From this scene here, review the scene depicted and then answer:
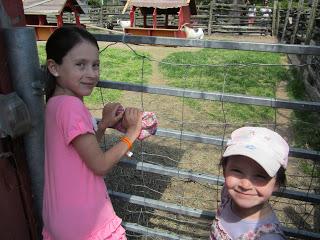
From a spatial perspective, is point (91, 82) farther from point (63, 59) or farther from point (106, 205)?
point (106, 205)

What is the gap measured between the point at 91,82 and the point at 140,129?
0.30 meters

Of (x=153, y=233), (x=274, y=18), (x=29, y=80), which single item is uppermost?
(x=29, y=80)

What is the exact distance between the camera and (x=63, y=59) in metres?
1.49

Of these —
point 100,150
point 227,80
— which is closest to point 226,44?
point 100,150

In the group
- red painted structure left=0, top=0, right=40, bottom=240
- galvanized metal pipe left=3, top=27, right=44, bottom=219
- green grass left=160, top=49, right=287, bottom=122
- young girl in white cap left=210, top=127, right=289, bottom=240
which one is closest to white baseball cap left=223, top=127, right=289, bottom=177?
young girl in white cap left=210, top=127, right=289, bottom=240

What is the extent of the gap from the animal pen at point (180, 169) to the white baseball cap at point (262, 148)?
372 mm

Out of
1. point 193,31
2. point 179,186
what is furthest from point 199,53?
point 179,186

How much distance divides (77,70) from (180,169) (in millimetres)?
967

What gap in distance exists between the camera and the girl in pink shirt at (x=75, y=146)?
144 cm

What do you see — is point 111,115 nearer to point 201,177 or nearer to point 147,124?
point 147,124

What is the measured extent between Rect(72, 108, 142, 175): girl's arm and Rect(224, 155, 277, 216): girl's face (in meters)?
0.46

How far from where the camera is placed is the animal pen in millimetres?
1630

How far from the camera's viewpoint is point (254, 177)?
4.50 feet

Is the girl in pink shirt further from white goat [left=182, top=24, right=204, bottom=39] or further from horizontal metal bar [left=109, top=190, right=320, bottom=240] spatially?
white goat [left=182, top=24, right=204, bottom=39]
